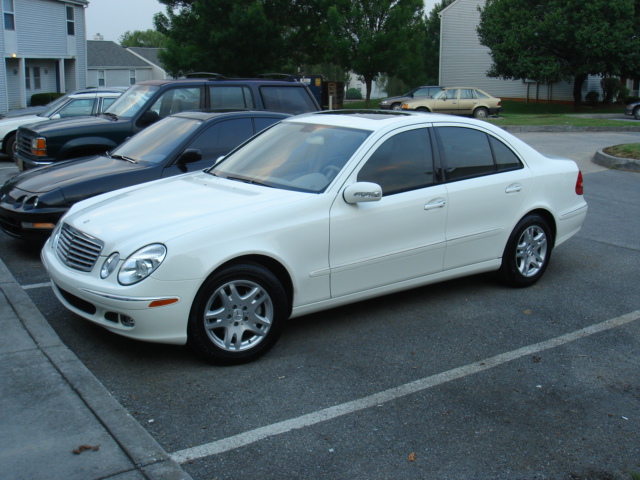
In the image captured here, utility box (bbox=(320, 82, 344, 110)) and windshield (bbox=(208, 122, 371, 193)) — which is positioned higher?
utility box (bbox=(320, 82, 344, 110))

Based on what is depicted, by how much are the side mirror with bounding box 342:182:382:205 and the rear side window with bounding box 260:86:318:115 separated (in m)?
5.40

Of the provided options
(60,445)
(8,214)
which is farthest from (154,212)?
(8,214)

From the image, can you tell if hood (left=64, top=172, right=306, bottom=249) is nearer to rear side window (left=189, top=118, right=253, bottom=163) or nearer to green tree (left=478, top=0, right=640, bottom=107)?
rear side window (left=189, top=118, right=253, bottom=163)

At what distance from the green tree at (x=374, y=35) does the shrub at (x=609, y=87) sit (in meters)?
12.0

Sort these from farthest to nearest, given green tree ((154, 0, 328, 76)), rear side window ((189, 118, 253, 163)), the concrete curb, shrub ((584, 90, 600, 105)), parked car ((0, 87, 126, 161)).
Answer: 1. shrub ((584, 90, 600, 105))
2. green tree ((154, 0, 328, 76))
3. parked car ((0, 87, 126, 161))
4. the concrete curb
5. rear side window ((189, 118, 253, 163))

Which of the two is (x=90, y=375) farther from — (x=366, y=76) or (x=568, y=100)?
(x=568, y=100)

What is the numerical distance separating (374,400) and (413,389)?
0.31 m

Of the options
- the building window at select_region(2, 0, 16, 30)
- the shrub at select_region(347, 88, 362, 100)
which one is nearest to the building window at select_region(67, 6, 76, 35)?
the building window at select_region(2, 0, 16, 30)

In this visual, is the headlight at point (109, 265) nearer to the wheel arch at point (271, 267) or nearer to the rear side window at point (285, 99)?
the wheel arch at point (271, 267)

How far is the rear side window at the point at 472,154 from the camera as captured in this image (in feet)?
19.8

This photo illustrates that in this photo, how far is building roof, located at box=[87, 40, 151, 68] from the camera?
206 ft

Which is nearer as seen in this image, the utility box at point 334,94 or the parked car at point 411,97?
A: the utility box at point 334,94

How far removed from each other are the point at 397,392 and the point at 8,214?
4.67m

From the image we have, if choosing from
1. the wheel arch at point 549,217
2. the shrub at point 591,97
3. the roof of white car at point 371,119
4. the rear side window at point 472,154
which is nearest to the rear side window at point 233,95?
the roof of white car at point 371,119
